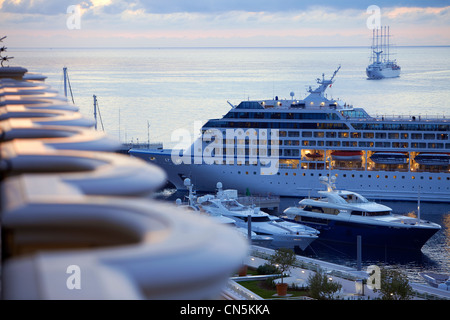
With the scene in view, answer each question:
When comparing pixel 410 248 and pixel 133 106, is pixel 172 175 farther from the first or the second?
pixel 133 106

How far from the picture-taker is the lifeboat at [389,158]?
123 ft

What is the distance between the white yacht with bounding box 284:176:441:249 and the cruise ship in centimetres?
911

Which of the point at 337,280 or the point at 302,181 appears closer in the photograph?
the point at 337,280

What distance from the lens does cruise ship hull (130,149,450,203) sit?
36.4 meters

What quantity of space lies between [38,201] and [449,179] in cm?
3601

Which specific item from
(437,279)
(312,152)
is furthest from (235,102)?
(437,279)

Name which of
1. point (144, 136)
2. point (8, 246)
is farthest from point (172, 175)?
point (8, 246)

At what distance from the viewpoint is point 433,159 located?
37094 millimetres

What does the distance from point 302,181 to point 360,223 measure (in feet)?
37.5

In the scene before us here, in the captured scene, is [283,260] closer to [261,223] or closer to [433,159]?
[261,223]

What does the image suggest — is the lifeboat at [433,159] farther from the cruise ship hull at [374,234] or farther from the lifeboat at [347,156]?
the cruise ship hull at [374,234]

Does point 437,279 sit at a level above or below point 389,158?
below

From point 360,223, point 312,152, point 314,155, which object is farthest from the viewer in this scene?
point 312,152

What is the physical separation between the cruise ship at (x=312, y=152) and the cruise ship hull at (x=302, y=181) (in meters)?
0.05
